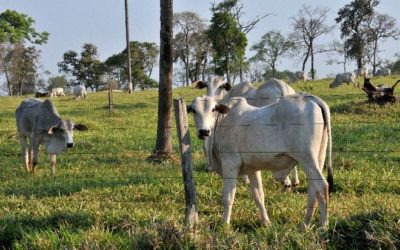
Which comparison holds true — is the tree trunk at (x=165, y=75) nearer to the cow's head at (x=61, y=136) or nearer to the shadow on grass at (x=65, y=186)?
the cow's head at (x=61, y=136)

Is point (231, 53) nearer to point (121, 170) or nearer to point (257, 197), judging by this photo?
point (121, 170)

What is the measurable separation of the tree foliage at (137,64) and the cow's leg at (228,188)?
178 feet

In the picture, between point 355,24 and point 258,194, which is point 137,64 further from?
point 258,194

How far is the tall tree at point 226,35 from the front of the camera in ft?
145

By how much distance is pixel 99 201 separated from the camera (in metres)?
7.21

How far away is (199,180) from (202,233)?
2.99m

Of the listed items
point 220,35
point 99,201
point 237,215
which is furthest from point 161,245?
point 220,35

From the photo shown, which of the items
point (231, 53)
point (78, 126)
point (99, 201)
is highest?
point (231, 53)

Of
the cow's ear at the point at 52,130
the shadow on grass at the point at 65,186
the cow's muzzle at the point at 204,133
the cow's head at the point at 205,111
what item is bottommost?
the shadow on grass at the point at 65,186

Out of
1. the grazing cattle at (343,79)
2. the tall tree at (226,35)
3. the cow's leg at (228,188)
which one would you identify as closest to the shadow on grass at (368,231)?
the cow's leg at (228,188)

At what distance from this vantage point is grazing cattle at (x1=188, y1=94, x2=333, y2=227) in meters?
5.60

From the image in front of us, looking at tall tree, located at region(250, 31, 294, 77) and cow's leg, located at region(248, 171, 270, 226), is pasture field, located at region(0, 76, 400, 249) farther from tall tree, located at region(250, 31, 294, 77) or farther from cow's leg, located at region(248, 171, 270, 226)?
tall tree, located at region(250, 31, 294, 77)

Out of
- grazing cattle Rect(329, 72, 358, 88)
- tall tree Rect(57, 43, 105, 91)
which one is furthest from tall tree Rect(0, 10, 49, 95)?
grazing cattle Rect(329, 72, 358, 88)

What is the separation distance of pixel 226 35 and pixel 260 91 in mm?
35469
